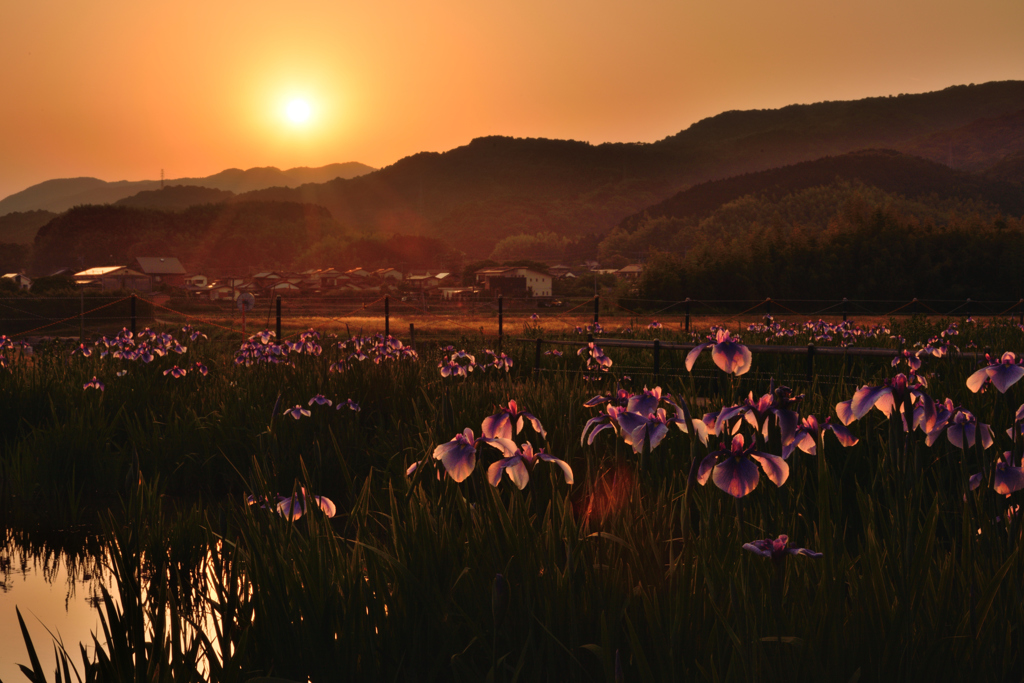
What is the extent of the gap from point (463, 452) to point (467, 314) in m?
37.7

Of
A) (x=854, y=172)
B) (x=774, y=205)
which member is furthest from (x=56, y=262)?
(x=854, y=172)

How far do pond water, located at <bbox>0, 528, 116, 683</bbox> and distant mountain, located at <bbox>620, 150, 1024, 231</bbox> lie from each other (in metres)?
123

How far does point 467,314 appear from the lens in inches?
1550

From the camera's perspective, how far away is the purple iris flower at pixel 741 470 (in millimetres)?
1335

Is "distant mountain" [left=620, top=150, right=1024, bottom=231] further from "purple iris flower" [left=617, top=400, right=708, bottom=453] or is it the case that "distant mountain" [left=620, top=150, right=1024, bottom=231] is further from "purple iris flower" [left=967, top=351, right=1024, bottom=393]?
"purple iris flower" [left=617, top=400, right=708, bottom=453]

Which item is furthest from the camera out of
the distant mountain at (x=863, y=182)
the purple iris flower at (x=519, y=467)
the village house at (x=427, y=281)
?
the distant mountain at (x=863, y=182)

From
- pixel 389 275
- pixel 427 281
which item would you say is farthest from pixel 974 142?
pixel 389 275

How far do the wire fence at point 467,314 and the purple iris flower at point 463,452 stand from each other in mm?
14856

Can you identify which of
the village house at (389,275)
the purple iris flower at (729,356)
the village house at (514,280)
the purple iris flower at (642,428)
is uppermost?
the village house at (389,275)

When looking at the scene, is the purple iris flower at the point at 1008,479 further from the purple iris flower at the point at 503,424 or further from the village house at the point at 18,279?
the village house at the point at 18,279

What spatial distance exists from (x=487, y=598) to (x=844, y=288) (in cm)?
4309

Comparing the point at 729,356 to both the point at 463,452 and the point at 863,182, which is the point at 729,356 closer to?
the point at 463,452

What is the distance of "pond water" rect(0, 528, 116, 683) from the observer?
2453 millimetres

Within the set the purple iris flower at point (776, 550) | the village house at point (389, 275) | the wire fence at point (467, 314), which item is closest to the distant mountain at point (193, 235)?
the village house at point (389, 275)
